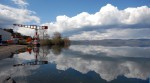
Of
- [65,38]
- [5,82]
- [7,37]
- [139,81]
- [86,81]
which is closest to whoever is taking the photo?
[5,82]

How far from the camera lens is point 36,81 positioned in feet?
59.5

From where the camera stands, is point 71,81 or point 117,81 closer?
point 71,81

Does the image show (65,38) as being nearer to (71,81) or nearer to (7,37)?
(7,37)

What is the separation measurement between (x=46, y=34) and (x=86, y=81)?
96.5 meters

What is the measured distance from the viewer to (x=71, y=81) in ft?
61.5

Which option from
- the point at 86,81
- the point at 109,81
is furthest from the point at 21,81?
the point at 109,81

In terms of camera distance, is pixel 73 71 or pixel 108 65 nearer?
pixel 73 71

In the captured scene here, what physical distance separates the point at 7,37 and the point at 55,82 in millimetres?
83790

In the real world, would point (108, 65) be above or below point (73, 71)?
below

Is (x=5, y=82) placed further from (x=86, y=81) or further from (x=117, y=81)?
(x=117, y=81)

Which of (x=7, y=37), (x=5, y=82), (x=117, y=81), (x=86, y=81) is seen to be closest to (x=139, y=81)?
(x=117, y=81)

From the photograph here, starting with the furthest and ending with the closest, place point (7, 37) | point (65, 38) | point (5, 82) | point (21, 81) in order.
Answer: point (65, 38), point (7, 37), point (21, 81), point (5, 82)

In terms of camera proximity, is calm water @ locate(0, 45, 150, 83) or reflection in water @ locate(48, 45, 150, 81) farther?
reflection in water @ locate(48, 45, 150, 81)

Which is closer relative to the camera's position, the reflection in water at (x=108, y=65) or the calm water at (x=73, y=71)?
the calm water at (x=73, y=71)
